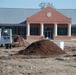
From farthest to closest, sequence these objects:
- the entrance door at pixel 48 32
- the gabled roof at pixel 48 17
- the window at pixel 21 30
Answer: the entrance door at pixel 48 32 < the window at pixel 21 30 < the gabled roof at pixel 48 17

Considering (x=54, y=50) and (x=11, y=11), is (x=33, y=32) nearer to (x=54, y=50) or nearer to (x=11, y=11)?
(x=11, y=11)

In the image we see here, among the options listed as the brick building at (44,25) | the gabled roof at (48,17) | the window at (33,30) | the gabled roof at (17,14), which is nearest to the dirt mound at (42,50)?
the brick building at (44,25)

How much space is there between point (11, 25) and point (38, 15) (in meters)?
6.28

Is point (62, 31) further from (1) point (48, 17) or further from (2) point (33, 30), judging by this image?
(2) point (33, 30)

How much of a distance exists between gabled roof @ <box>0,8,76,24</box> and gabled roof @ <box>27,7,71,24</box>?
8.97ft

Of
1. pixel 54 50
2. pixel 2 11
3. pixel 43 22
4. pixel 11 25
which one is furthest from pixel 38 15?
pixel 54 50

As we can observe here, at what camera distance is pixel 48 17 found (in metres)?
64.5

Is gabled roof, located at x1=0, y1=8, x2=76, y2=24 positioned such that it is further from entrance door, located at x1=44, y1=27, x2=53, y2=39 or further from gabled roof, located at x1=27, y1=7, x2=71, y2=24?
entrance door, located at x1=44, y1=27, x2=53, y2=39

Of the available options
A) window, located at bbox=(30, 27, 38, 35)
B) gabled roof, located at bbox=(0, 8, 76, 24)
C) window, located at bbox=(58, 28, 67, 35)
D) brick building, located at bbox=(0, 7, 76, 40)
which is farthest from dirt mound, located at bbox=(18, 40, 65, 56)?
gabled roof, located at bbox=(0, 8, 76, 24)

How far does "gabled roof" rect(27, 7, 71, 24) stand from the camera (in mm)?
64250

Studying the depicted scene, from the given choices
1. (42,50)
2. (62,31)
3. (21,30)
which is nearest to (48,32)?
(62,31)

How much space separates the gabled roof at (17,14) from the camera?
216ft

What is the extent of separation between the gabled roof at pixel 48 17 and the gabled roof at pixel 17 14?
8.97 ft

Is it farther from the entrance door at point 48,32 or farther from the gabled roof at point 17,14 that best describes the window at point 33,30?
the gabled roof at point 17,14
